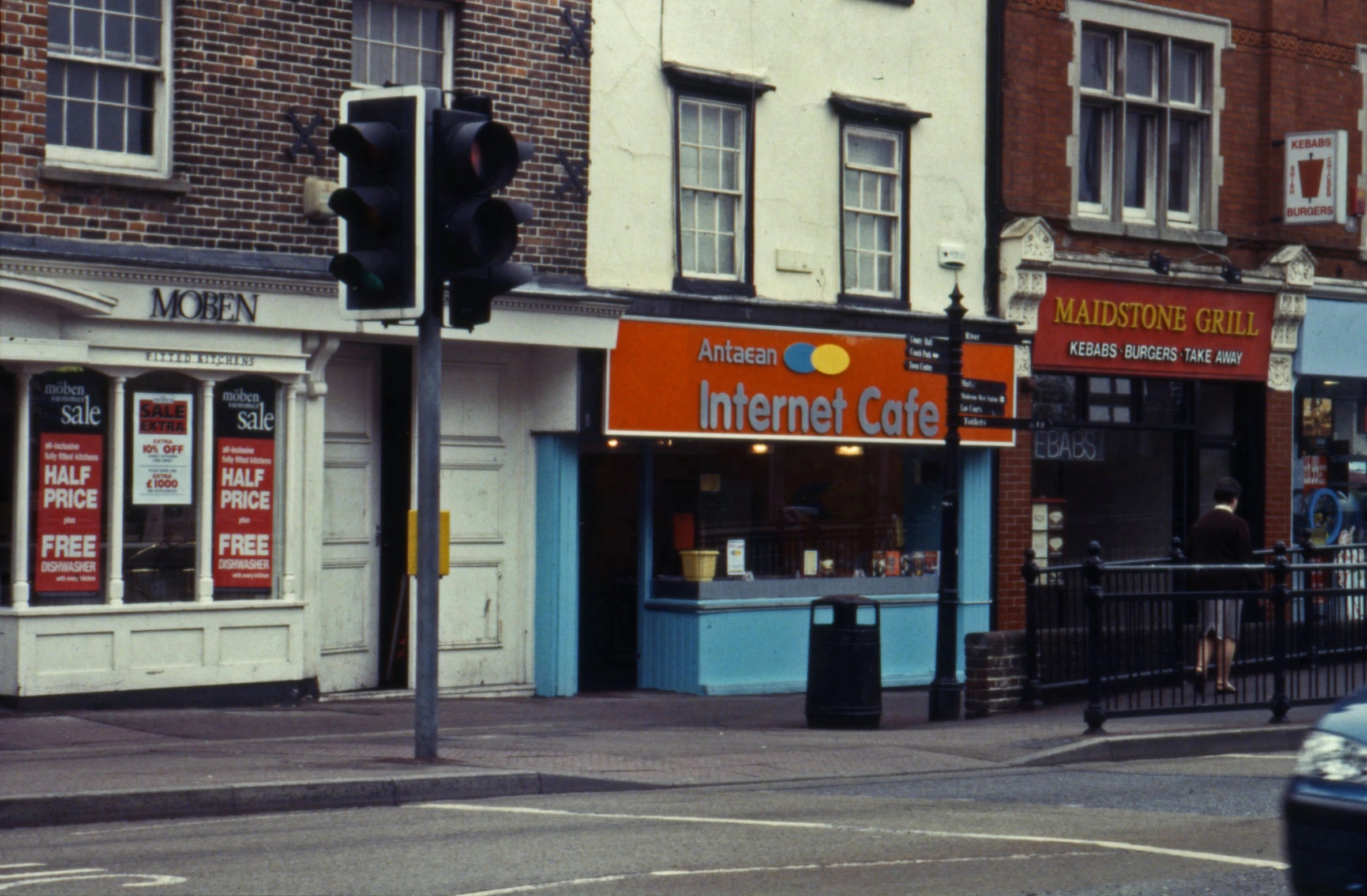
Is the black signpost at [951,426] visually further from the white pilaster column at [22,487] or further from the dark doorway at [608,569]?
the white pilaster column at [22,487]

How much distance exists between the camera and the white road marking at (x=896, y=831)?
818 cm

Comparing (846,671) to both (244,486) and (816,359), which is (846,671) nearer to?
(816,359)

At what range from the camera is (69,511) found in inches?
530

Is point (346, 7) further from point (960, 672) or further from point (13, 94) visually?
point (960, 672)

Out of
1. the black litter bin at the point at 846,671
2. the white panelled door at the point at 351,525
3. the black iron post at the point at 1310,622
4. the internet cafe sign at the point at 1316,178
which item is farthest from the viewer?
the internet cafe sign at the point at 1316,178

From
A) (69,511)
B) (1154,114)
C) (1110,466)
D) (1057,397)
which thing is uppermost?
(1154,114)

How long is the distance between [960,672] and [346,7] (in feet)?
30.4

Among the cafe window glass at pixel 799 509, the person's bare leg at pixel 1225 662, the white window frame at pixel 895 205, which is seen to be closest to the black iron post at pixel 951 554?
the person's bare leg at pixel 1225 662

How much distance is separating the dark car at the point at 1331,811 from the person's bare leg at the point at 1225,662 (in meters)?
8.48

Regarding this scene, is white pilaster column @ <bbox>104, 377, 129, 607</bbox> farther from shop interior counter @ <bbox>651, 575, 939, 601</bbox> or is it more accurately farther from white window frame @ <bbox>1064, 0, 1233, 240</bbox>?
white window frame @ <bbox>1064, 0, 1233, 240</bbox>

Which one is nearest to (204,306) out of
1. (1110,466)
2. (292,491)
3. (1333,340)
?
(292,491)

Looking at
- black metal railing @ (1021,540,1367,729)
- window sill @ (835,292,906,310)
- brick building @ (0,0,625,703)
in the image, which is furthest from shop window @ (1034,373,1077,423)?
brick building @ (0,0,625,703)

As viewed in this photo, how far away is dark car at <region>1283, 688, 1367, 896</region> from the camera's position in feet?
19.3

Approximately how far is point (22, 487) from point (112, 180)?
7.66 feet
